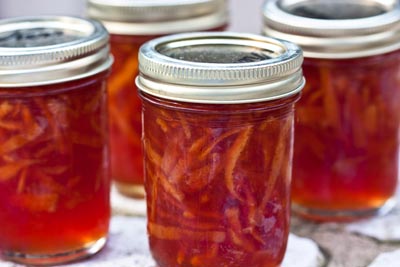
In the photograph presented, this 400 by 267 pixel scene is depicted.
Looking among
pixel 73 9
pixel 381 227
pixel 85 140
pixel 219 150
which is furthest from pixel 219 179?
pixel 73 9

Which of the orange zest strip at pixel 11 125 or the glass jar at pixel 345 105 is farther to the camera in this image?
the glass jar at pixel 345 105

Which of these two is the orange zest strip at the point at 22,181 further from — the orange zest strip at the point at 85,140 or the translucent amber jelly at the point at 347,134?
the translucent amber jelly at the point at 347,134

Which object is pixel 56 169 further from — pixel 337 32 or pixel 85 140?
pixel 337 32

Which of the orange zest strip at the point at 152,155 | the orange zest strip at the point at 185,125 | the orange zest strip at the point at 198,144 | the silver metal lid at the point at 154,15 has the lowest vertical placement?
the orange zest strip at the point at 152,155

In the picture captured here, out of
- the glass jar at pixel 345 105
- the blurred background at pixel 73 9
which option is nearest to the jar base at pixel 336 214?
the glass jar at pixel 345 105

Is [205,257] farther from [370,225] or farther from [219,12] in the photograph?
[219,12]

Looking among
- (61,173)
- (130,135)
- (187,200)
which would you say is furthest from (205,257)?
(130,135)
